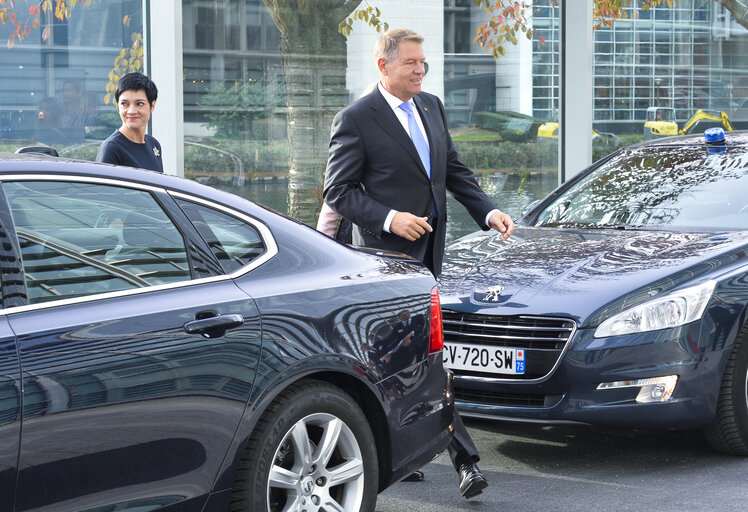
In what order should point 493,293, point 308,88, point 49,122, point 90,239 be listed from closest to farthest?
point 90,239 → point 493,293 → point 49,122 → point 308,88

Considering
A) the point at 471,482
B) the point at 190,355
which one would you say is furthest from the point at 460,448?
the point at 190,355

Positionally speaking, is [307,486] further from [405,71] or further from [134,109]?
[134,109]

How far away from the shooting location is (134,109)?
547 cm

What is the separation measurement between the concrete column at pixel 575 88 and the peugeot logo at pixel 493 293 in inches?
240

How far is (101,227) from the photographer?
3.37 m

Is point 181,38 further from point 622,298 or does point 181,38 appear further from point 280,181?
point 622,298

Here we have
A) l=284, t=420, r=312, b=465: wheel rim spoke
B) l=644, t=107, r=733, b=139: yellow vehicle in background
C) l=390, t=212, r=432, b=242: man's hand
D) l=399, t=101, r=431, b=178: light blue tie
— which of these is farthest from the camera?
l=644, t=107, r=733, b=139: yellow vehicle in background

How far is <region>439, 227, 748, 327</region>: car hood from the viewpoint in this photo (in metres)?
5.07

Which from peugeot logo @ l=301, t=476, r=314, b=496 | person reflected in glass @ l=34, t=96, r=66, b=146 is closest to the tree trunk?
person reflected in glass @ l=34, t=96, r=66, b=146

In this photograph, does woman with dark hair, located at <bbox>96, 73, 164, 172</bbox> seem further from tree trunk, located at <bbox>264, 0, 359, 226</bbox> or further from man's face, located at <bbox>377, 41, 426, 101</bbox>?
tree trunk, located at <bbox>264, 0, 359, 226</bbox>

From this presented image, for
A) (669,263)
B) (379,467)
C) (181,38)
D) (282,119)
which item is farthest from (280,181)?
(379,467)

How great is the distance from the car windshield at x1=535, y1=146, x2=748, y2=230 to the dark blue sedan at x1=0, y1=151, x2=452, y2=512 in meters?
2.46

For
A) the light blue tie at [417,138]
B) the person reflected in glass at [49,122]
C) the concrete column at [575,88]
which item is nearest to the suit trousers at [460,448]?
the light blue tie at [417,138]

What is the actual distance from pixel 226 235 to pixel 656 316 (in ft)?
7.20
